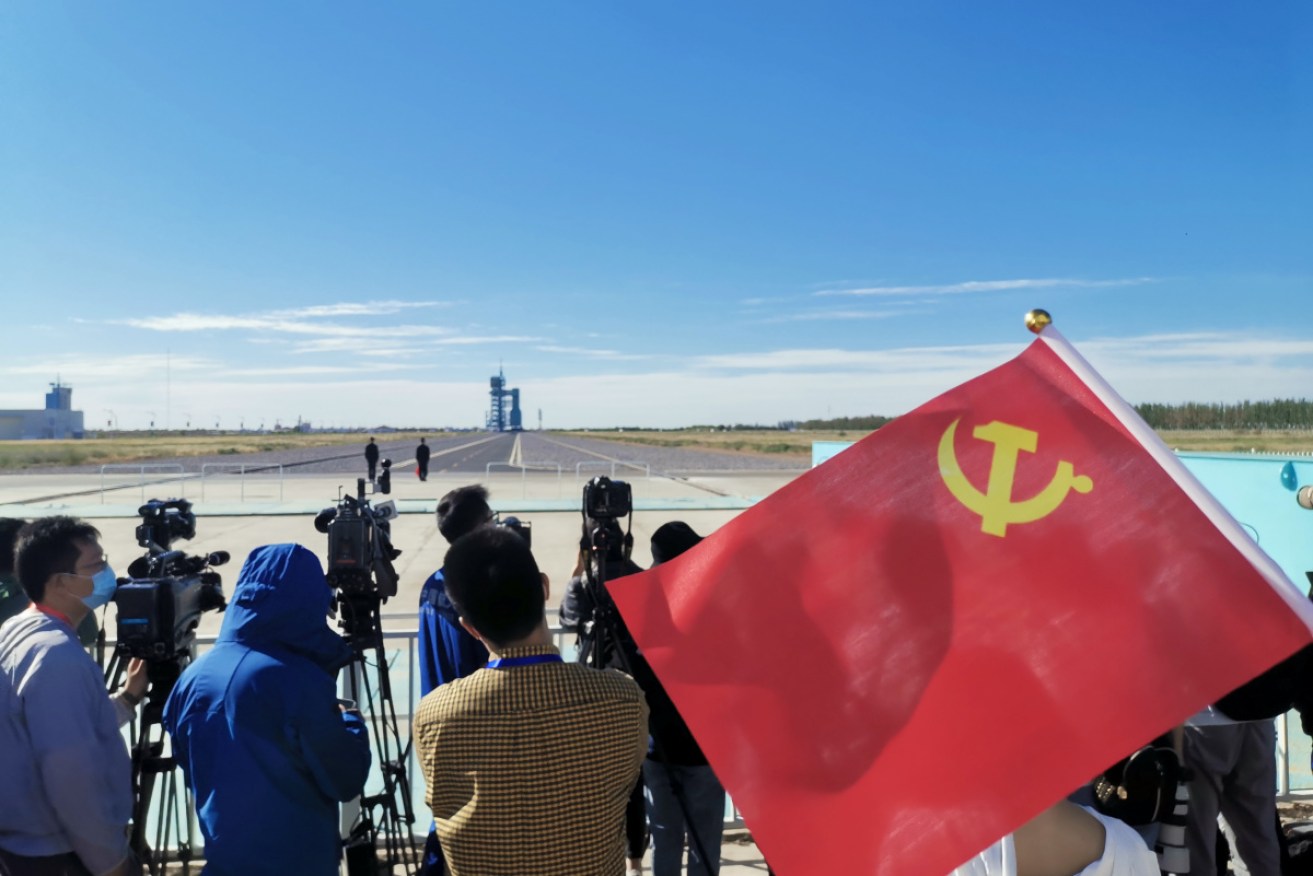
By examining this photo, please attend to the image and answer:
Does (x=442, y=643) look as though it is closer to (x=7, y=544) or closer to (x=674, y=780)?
(x=674, y=780)

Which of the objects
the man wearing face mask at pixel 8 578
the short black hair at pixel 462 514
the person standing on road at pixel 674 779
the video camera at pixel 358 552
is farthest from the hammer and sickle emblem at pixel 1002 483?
the man wearing face mask at pixel 8 578

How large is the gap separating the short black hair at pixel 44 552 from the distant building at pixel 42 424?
17563 cm

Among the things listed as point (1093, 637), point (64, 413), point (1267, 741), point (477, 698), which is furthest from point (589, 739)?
point (64, 413)

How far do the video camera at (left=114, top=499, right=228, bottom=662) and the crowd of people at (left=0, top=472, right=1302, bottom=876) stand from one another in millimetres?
111

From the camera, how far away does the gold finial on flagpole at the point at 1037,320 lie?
1.99m

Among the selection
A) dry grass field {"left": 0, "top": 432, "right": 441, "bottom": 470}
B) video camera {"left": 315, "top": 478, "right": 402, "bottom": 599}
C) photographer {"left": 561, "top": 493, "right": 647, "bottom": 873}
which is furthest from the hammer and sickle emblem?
dry grass field {"left": 0, "top": 432, "right": 441, "bottom": 470}

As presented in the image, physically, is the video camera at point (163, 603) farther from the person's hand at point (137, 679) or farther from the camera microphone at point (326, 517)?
the camera microphone at point (326, 517)

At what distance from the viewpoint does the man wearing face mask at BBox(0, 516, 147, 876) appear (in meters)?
2.49

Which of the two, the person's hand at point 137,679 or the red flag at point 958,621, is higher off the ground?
the red flag at point 958,621

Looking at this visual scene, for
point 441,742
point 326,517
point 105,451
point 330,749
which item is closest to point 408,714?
point 326,517

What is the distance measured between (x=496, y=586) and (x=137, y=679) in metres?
1.71

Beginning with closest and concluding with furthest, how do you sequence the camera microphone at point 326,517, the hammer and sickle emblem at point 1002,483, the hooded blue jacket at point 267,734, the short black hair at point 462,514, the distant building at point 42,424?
the hammer and sickle emblem at point 1002,483 < the hooded blue jacket at point 267,734 < the short black hair at point 462,514 < the camera microphone at point 326,517 < the distant building at point 42,424

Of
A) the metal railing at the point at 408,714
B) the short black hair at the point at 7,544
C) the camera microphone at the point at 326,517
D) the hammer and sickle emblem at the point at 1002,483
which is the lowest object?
the metal railing at the point at 408,714

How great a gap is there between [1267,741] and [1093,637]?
101 inches
